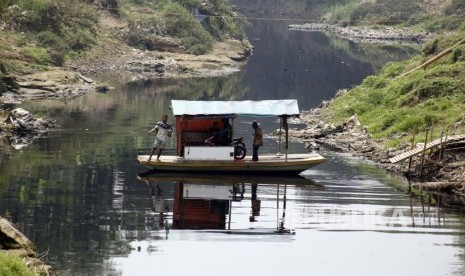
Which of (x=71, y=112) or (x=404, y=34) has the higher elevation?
(x=404, y=34)

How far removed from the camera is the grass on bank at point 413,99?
4151 cm

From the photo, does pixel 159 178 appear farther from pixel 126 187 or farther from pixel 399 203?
pixel 399 203

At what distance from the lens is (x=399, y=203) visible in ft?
103

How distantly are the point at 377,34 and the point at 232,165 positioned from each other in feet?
339

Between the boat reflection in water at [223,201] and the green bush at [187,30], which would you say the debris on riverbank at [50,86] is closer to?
the boat reflection in water at [223,201]

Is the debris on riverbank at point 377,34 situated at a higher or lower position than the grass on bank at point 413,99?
higher

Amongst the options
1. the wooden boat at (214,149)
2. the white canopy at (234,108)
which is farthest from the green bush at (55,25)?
the white canopy at (234,108)

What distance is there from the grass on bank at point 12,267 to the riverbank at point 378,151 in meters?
18.1

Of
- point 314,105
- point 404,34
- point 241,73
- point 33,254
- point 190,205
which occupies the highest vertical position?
point 404,34

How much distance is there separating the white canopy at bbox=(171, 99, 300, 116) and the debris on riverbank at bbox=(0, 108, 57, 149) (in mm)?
8498

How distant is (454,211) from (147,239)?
10.2 meters

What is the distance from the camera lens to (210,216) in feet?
93.9

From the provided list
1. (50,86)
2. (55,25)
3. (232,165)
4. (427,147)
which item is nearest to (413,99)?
(427,147)

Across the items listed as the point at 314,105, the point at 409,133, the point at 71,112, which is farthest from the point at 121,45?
the point at 409,133
